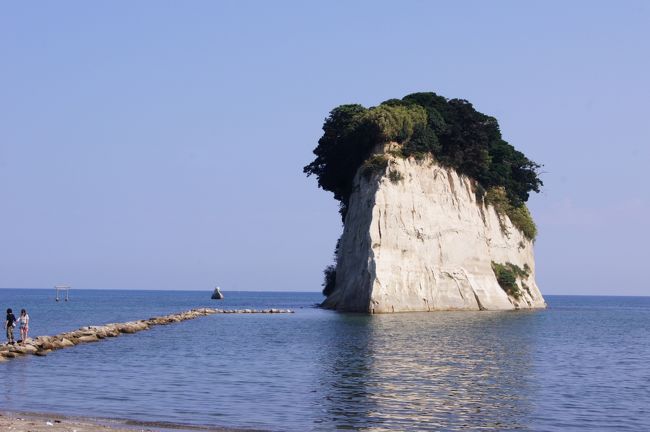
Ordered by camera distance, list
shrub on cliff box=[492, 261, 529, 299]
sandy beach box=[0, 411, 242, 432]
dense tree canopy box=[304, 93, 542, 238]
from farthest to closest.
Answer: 1. shrub on cliff box=[492, 261, 529, 299]
2. dense tree canopy box=[304, 93, 542, 238]
3. sandy beach box=[0, 411, 242, 432]

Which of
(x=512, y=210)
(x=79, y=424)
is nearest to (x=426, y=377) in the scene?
(x=79, y=424)

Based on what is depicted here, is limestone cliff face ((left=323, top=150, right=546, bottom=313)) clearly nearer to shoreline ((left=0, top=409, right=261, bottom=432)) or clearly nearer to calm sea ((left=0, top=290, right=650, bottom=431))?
calm sea ((left=0, top=290, right=650, bottom=431))

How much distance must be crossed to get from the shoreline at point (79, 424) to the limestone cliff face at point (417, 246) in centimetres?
5098

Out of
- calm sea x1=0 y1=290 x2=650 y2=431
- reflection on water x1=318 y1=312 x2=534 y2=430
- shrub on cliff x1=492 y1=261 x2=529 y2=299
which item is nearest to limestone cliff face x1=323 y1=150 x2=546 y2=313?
shrub on cliff x1=492 y1=261 x2=529 y2=299

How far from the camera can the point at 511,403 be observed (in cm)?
2627

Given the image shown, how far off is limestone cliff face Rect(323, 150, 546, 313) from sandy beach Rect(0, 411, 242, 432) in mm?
51165

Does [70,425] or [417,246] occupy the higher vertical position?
[417,246]

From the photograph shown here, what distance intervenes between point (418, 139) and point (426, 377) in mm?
48969

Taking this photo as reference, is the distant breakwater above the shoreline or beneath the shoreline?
above

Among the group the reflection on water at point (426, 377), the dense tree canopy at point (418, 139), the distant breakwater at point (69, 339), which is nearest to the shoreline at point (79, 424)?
the reflection on water at point (426, 377)

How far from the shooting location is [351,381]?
30.8 metres

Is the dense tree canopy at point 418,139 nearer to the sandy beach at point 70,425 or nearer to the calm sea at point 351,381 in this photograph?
the calm sea at point 351,381

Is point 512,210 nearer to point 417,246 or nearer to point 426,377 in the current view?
point 417,246

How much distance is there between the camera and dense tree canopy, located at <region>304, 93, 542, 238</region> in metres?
78.0
